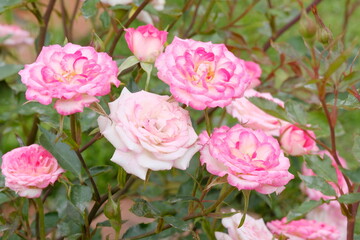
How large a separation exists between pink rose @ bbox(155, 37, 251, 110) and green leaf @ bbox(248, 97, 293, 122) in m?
0.05

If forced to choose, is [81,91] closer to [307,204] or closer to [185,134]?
[185,134]

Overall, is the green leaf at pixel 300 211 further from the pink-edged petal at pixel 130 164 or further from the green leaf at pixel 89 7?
the green leaf at pixel 89 7

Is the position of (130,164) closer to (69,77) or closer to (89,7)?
(69,77)

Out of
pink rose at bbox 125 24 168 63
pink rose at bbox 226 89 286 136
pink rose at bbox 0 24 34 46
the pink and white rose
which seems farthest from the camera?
pink rose at bbox 0 24 34 46

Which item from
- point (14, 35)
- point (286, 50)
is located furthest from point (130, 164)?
point (14, 35)

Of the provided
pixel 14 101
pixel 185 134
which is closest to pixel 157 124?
pixel 185 134

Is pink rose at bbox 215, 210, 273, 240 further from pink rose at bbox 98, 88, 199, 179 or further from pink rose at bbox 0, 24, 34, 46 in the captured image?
pink rose at bbox 0, 24, 34, 46

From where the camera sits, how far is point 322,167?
2.90 feet

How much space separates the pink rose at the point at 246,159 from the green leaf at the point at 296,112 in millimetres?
79

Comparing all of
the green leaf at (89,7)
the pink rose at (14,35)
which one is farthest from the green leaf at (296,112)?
the pink rose at (14,35)

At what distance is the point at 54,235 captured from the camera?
1.22 m

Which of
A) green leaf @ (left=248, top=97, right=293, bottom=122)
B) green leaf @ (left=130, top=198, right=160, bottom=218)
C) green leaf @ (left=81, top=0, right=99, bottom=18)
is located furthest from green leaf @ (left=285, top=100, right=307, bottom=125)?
green leaf @ (left=81, top=0, right=99, bottom=18)

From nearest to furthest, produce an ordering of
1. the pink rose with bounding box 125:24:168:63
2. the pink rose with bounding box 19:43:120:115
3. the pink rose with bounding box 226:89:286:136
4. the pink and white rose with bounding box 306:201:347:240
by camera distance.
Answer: the pink rose with bounding box 19:43:120:115 → the pink rose with bounding box 125:24:168:63 → the pink rose with bounding box 226:89:286:136 → the pink and white rose with bounding box 306:201:347:240

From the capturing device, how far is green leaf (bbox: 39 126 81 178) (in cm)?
84
